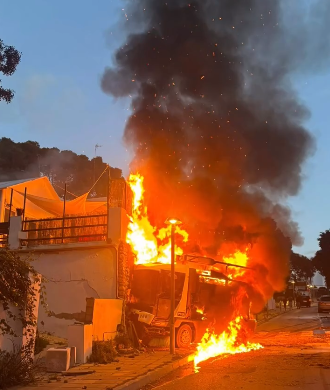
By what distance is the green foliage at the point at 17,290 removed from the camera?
834 centimetres

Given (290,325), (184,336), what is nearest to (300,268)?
(290,325)

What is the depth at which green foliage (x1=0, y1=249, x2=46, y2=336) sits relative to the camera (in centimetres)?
834

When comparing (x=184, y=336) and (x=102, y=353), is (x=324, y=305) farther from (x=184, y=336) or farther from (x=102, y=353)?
(x=102, y=353)

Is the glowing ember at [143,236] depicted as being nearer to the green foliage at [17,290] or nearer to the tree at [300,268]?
the green foliage at [17,290]

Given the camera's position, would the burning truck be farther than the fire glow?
No

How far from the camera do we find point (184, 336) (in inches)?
590

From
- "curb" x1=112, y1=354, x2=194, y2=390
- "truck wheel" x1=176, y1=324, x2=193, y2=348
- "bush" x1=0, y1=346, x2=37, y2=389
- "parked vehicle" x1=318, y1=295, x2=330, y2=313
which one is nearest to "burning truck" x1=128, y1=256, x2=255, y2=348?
"truck wheel" x1=176, y1=324, x2=193, y2=348

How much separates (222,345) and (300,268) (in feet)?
297

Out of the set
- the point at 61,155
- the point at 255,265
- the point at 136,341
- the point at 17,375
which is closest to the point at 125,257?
the point at 136,341

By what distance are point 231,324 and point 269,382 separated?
9.06m

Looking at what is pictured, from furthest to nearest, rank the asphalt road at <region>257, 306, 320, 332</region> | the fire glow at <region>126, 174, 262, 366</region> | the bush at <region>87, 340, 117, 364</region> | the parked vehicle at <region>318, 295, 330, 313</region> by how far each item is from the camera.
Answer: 1. the parked vehicle at <region>318, 295, 330, 313</region>
2. the asphalt road at <region>257, 306, 320, 332</region>
3. the fire glow at <region>126, 174, 262, 366</region>
4. the bush at <region>87, 340, 117, 364</region>

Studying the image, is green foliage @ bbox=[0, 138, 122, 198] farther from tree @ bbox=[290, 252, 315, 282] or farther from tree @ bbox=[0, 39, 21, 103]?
tree @ bbox=[290, 252, 315, 282]

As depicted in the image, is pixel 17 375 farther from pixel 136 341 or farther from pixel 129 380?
pixel 136 341

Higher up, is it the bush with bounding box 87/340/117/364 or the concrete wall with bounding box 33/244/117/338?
the concrete wall with bounding box 33/244/117/338
